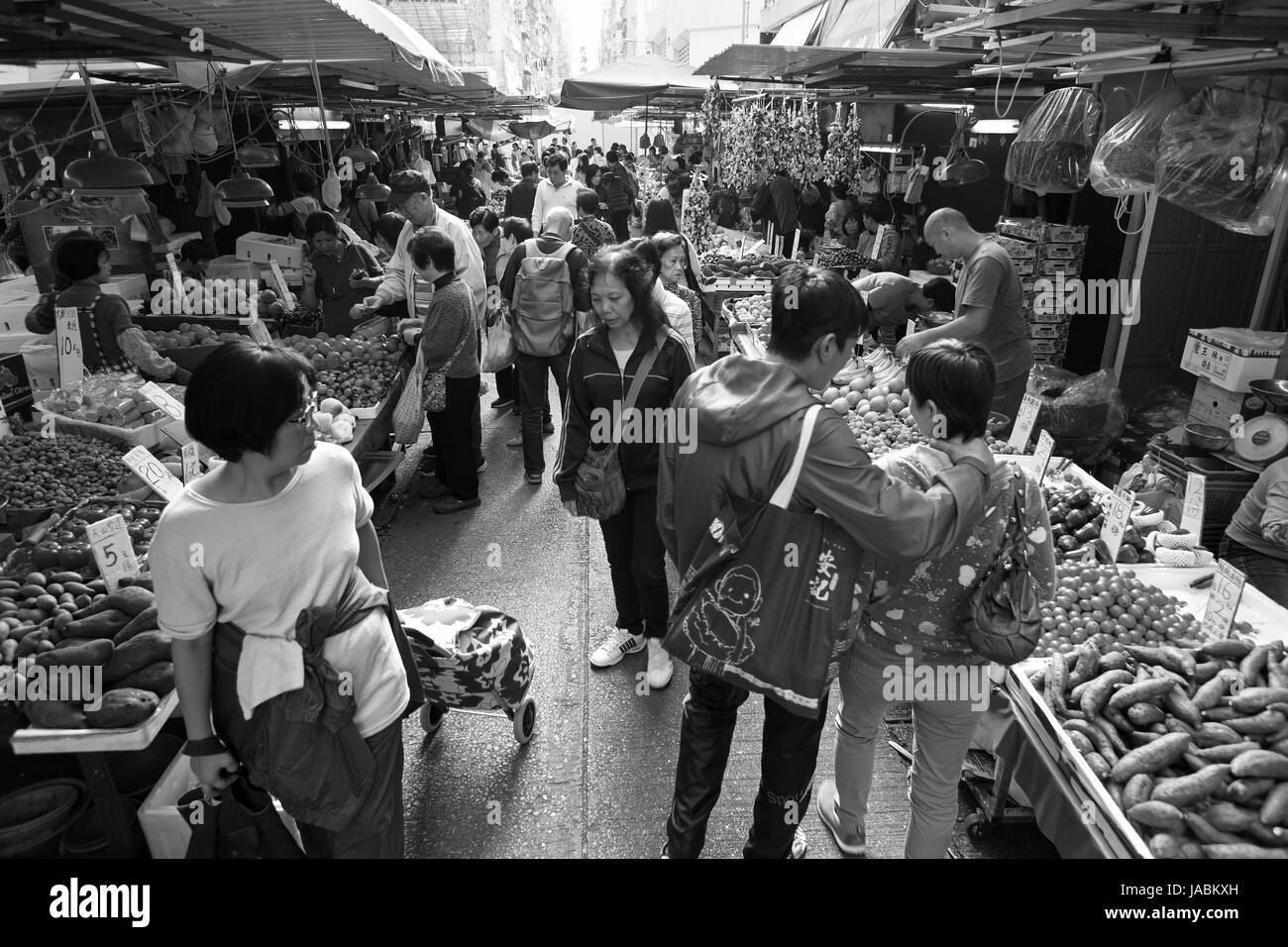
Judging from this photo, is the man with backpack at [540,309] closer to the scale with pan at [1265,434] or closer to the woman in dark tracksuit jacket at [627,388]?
the woman in dark tracksuit jacket at [627,388]

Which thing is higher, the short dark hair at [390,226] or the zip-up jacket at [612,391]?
the short dark hair at [390,226]

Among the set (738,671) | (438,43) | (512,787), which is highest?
(438,43)

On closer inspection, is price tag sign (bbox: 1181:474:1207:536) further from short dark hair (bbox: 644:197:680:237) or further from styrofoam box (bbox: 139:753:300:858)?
short dark hair (bbox: 644:197:680:237)

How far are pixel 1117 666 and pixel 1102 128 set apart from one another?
4643 mm

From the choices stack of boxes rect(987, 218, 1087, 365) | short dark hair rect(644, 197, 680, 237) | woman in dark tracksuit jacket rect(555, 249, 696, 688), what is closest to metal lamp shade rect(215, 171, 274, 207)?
short dark hair rect(644, 197, 680, 237)

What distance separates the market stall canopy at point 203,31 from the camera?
3838 mm

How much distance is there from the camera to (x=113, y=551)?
10.0 ft

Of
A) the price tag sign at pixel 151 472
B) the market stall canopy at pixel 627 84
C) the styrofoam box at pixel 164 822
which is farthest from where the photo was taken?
the market stall canopy at pixel 627 84

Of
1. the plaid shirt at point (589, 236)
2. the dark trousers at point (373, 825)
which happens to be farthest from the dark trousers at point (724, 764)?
the plaid shirt at point (589, 236)

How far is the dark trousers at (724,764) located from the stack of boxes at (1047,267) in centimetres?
601

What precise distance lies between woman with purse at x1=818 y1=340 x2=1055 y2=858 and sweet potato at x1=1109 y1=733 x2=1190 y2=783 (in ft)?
1.54

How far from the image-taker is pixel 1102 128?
5.85 metres
